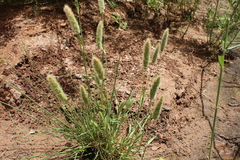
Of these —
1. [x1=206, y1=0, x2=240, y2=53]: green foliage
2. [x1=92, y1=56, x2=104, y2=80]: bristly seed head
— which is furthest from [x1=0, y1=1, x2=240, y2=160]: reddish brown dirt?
[x1=92, y1=56, x2=104, y2=80]: bristly seed head

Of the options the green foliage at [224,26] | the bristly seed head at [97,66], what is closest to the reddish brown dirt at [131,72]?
the green foliage at [224,26]

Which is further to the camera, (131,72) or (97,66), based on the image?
(131,72)

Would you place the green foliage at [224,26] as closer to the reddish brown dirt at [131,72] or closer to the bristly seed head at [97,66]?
the reddish brown dirt at [131,72]

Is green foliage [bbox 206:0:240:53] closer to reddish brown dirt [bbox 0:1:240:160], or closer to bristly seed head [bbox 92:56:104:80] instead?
reddish brown dirt [bbox 0:1:240:160]

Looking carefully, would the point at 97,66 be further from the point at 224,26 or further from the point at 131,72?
the point at 224,26

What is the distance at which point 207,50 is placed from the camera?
2725 mm

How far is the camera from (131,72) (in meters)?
2.17

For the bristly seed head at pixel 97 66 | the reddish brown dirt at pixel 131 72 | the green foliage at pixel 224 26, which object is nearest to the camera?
the bristly seed head at pixel 97 66

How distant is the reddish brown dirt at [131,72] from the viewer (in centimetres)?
166

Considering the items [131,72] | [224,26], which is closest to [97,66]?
[131,72]

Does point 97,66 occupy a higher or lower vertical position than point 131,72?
higher


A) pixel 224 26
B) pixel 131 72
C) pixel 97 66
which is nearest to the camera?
pixel 97 66

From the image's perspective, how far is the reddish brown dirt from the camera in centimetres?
166

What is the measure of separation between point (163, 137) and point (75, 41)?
4.76 ft
